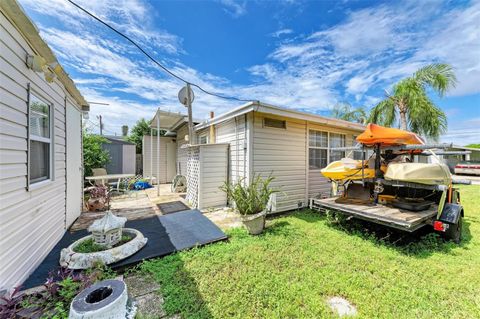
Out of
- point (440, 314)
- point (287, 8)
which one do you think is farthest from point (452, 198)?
point (287, 8)

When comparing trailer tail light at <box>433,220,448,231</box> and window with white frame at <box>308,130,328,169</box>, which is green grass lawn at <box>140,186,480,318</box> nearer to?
trailer tail light at <box>433,220,448,231</box>

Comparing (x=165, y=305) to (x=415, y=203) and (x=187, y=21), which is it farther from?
(x=187, y=21)

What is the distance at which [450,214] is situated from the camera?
359 centimetres

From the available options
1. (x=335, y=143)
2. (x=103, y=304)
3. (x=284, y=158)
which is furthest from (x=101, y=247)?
(x=335, y=143)

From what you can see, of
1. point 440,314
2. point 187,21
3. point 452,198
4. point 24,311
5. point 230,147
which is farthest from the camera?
point 230,147

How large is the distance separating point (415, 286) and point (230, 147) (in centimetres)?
483

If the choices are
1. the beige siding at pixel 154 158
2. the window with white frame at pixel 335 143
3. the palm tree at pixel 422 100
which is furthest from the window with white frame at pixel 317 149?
the beige siding at pixel 154 158

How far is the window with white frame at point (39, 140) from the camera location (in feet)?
8.95

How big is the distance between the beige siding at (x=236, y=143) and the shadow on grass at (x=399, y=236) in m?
2.11

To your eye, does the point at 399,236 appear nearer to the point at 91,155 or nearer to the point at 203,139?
the point at 203,139

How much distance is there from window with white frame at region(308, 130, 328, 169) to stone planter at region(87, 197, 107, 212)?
665 centimetres

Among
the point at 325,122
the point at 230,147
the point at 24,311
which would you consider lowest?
the point at 24,311

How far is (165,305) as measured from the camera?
2072 millimetres

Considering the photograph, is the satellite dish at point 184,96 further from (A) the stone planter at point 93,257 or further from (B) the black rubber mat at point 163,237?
(A) the stone planter at point 93,257
